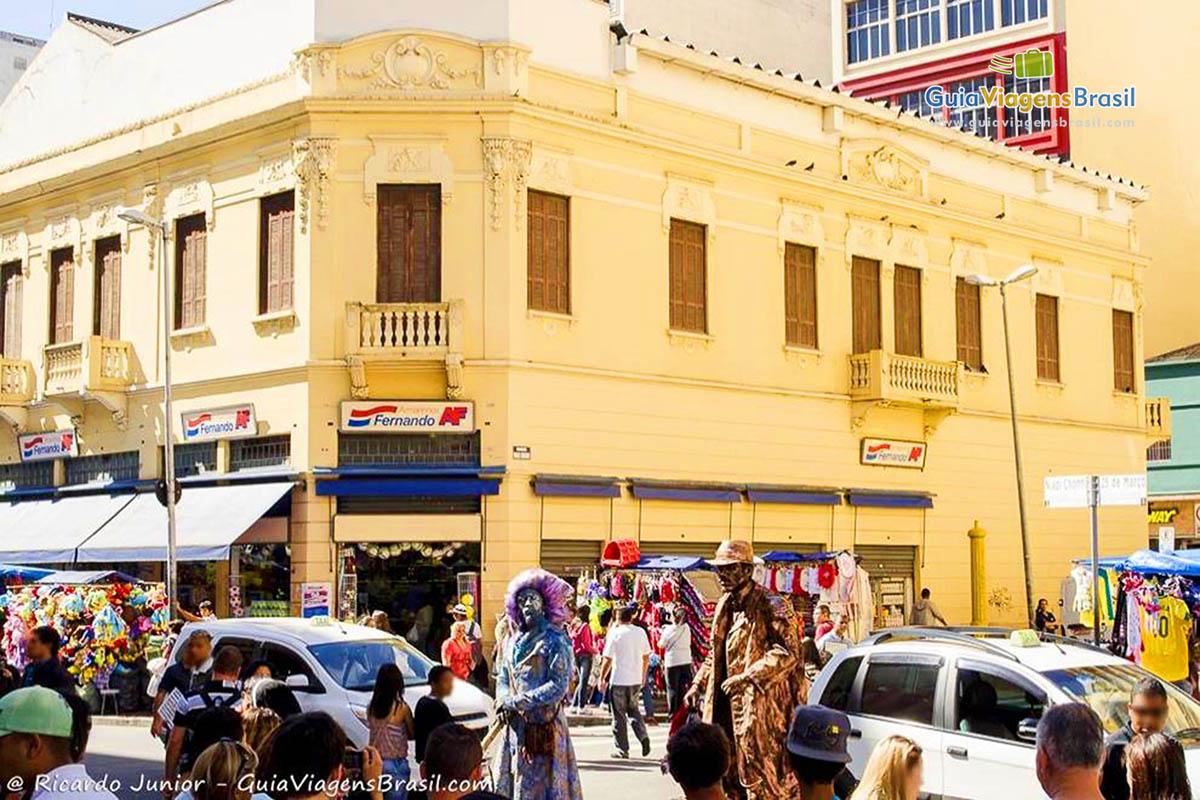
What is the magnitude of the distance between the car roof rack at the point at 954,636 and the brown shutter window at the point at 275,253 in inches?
671

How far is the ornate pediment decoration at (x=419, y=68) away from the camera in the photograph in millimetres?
26828

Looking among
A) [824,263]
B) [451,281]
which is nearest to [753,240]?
[824,263]

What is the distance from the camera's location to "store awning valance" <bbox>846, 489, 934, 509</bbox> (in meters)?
31.9

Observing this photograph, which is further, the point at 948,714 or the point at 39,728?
the point at 948,714

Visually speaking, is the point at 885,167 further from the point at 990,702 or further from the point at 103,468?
the point at 990,702

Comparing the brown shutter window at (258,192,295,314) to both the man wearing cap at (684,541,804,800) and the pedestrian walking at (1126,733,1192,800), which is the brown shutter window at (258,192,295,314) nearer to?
the man wearing cap at (684,541,804,800)

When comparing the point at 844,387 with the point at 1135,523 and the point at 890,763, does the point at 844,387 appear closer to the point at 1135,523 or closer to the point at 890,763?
the point at 1135,523

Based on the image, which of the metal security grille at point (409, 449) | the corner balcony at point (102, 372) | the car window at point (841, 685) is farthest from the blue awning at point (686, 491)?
the car window at point (841, 685)

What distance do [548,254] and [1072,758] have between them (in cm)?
2200

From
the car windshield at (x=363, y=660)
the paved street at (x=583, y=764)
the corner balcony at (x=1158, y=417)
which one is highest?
the corner balcony at (x=1158, y=417)

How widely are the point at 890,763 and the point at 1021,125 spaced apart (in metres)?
47.2

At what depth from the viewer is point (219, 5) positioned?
96.2ft

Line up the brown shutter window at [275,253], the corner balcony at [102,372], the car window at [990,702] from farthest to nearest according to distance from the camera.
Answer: the corner balcony at [102,372]
the brown shutter window at [275,253]
the car window at [990,702]

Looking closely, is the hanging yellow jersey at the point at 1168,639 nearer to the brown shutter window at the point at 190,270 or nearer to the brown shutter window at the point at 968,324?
the brown shutter window at the point at 968,324
